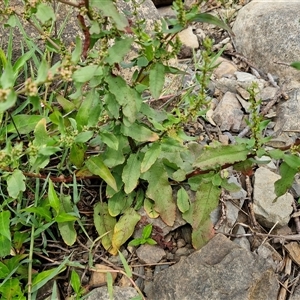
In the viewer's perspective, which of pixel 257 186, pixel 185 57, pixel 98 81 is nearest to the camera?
pixel 98 81

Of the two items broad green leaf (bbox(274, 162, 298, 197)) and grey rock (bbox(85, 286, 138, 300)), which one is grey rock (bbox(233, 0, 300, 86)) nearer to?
broad green leaf (bbox(274, 162, 298, 197))

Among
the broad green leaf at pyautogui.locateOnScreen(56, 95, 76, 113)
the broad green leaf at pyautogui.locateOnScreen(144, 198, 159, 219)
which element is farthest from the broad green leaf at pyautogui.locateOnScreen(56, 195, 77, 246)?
the broad green leaf at pyautogui.locateOnScreen(56, 95, 76, 113)

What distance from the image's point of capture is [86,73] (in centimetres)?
159

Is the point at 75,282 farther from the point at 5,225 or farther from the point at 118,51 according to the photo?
the point at 118,51

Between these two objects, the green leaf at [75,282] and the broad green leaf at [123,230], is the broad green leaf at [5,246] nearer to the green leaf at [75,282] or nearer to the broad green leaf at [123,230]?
the green leaf at [75,282]

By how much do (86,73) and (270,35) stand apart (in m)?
1.93

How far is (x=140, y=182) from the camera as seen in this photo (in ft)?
7.40

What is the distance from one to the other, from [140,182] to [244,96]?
0.95m

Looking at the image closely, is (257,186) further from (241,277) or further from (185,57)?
(185,57)

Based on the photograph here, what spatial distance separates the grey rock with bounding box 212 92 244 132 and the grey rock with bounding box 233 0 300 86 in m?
0.46

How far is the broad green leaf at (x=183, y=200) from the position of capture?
2.18m

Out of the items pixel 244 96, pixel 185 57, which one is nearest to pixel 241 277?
pixel 244 96

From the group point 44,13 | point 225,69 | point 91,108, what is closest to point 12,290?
point 91,108

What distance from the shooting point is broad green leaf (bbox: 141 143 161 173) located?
1967 mm
